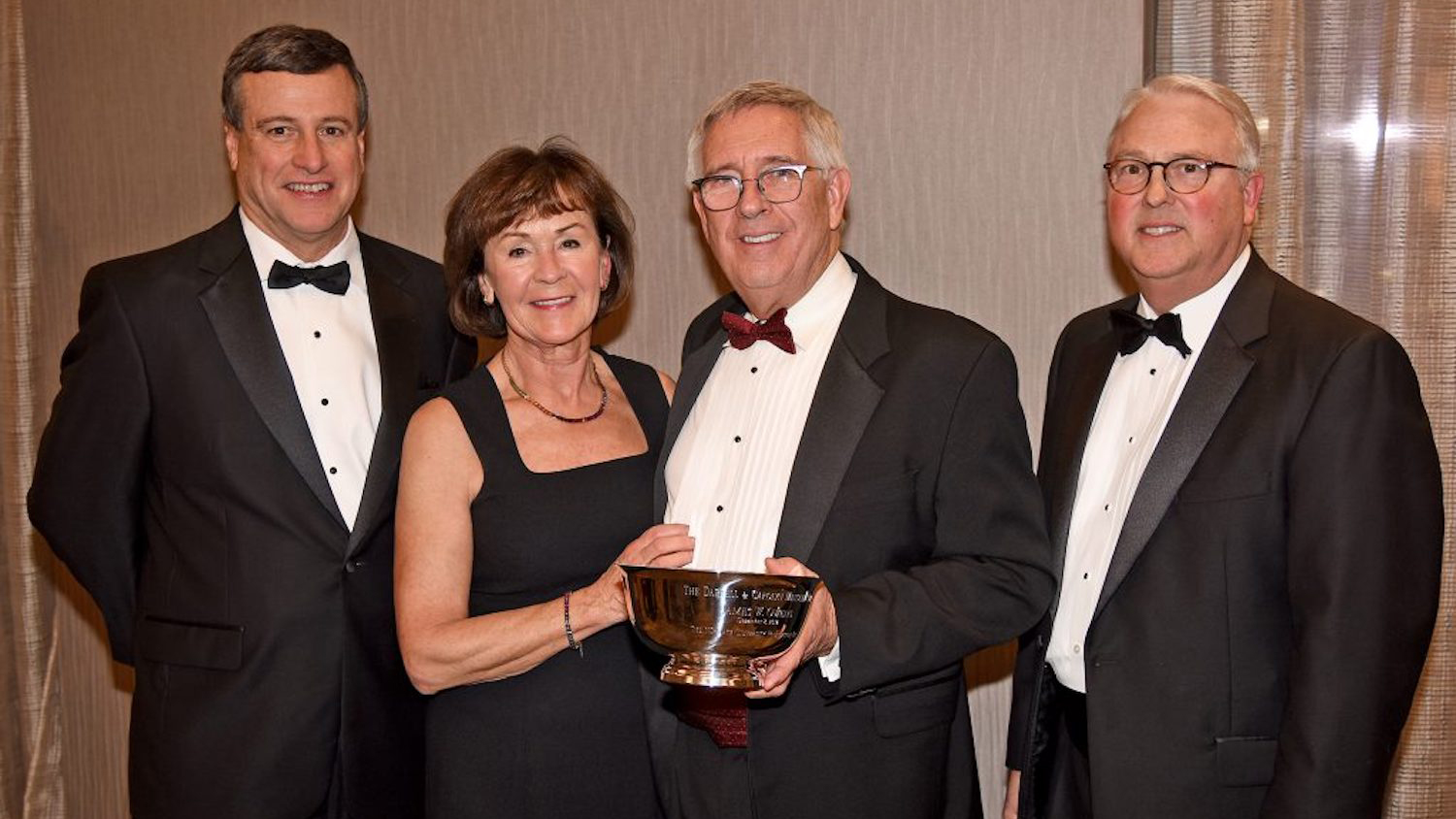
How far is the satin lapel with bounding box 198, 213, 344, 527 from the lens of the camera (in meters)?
2.87

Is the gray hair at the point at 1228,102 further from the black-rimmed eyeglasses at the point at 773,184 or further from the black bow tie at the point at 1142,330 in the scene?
the black-rimmed eyeglasses at the point at 773,184

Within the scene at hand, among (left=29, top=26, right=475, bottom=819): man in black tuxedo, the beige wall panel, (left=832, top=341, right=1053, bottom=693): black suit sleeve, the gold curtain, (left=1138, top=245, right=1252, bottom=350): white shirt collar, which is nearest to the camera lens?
(left=832, top=341, right=1053, bottom=693): black suit sleeve

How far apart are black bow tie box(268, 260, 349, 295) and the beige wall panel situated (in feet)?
3.35

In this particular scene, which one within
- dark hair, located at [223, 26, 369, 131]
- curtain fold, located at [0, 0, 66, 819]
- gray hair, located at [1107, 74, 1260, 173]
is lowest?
curtain fold, located at [0, 0, 66, 819]

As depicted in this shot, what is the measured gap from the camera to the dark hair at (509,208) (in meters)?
2.72

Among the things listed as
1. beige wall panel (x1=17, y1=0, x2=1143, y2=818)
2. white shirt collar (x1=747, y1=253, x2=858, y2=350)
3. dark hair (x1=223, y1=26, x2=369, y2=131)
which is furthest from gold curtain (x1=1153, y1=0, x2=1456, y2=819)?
dark hair (x1=223, y1=26, x2=369, y2=131)

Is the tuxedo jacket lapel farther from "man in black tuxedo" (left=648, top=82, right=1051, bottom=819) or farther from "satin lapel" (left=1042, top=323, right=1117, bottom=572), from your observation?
"satin lapel" (left=1042, top=323, right=1117, bottom=572)

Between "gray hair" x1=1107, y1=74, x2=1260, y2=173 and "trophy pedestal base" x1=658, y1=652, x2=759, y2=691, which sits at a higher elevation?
"gray hair" x1=1107, y1=74, x2=1260, y2=173

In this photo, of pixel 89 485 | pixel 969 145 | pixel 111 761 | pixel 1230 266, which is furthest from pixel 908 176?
pixel 111 761

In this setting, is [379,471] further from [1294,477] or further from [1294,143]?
[1294,143]

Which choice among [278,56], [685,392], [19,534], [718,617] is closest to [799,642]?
[718,617]

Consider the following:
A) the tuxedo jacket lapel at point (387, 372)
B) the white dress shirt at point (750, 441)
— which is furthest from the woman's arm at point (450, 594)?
the tuxedo jacket lapel at point (387, 372)

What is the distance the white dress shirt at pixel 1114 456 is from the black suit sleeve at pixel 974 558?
0.14 meters

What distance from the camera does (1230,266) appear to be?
100 inches
